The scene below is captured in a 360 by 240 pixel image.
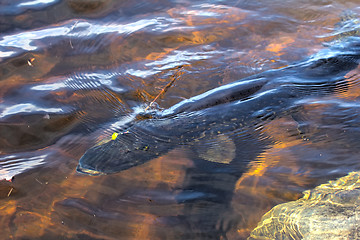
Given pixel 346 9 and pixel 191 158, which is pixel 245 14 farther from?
pixel 191 158

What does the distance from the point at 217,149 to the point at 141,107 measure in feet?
3.77

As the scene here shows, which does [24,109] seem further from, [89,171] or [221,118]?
[221,118]

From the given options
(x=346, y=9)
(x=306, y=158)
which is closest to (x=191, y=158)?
(x=306, y=158)

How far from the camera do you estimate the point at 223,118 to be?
3.80 m

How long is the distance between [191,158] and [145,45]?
252 cm

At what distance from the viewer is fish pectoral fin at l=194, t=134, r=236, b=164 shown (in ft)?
11.2

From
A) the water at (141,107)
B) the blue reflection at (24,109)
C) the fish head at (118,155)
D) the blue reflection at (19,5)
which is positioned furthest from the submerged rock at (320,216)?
the blue reflection at (19,5)

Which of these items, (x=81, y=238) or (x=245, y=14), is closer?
(x=81, y=238)

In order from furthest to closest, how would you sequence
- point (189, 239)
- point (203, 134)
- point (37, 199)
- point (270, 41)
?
point (270, 41), point (203, 134), point (37, 199), point (189, 239)

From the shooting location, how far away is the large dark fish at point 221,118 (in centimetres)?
338

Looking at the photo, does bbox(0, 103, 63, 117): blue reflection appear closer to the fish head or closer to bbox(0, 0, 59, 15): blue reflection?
the fish head

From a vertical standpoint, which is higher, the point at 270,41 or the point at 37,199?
the point at 270,41

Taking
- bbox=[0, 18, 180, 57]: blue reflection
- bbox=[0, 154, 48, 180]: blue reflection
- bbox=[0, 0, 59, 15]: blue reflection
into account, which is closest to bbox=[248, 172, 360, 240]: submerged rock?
bbox=[0, 154, 48, 180]: blue reflection

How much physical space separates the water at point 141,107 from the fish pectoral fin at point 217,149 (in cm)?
23
